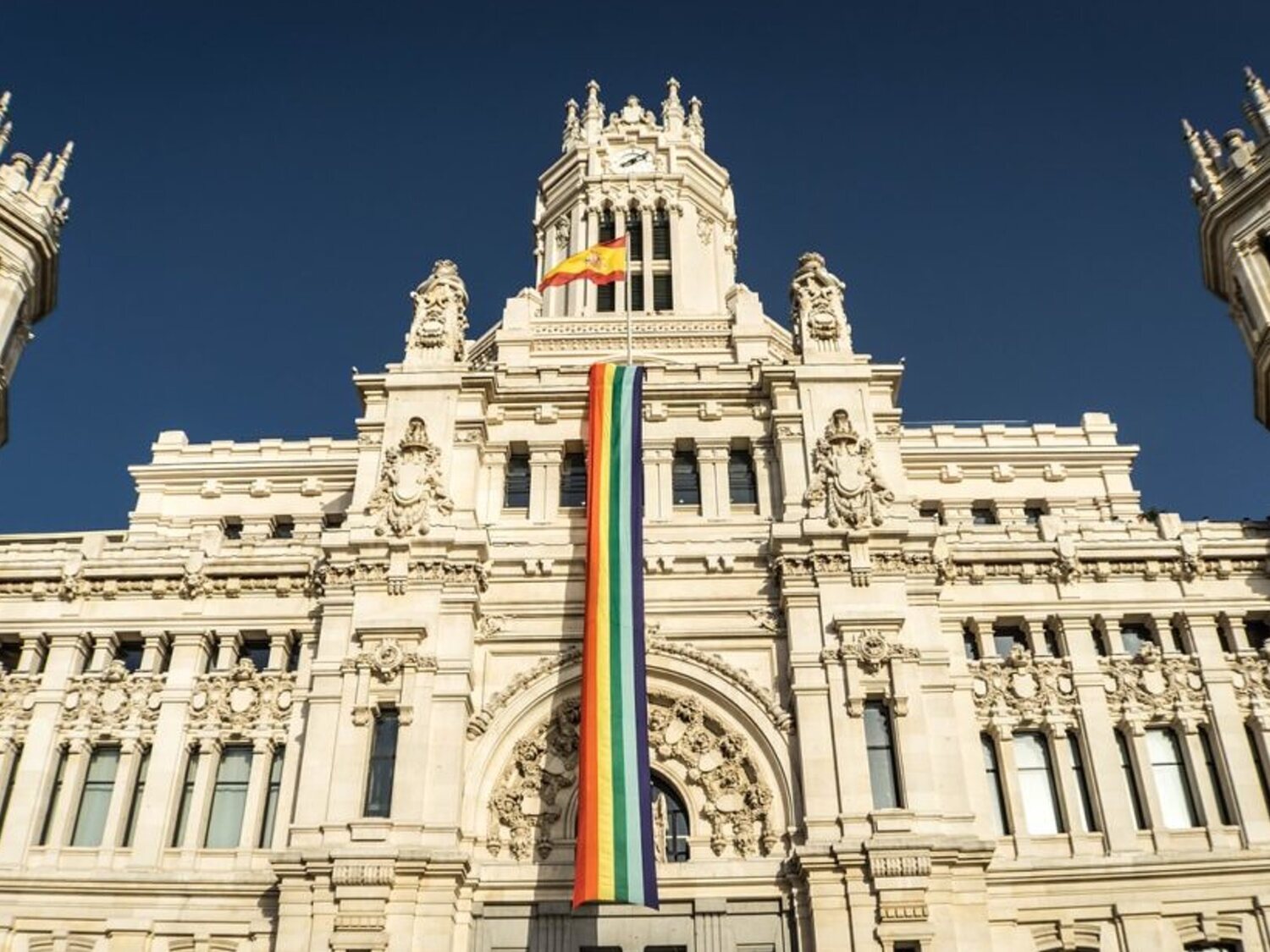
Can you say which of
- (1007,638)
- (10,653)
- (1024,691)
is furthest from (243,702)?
(1007,638)

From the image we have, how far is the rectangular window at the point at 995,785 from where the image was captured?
34344 mm

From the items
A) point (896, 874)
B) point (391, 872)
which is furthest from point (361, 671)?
point (896, 874)

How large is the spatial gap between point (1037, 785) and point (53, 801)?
29398 millimetres

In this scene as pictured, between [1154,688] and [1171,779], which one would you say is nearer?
[1171,779]

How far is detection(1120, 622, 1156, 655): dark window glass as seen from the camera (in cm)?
3753

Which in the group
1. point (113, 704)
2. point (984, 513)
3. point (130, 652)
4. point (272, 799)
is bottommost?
point (272, 799)

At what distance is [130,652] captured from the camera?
126ft

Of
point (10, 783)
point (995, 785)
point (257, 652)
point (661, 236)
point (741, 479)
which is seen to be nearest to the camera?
point (995, 785)

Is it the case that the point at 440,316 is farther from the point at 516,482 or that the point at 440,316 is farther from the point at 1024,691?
the point at 1024,691

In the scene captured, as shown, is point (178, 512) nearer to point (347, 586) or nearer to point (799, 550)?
point (347, 586)

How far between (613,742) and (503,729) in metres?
4.11

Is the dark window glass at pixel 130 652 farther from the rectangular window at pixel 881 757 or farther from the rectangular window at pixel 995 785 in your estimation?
the rectangular window at pixel 995 785

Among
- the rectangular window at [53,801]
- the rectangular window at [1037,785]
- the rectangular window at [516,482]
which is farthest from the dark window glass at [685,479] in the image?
the rectangular window at [53,801]

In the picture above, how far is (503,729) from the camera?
34500 millimetres
